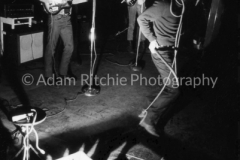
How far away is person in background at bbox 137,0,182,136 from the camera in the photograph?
3326mm

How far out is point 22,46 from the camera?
18.6 feet

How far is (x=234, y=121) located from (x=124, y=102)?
2.16 metres

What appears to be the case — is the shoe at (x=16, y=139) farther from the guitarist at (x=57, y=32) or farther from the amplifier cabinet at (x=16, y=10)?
the amplifier cabinet at (x=16, y=10)

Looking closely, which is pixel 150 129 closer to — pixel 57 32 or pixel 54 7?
pixel 57 32

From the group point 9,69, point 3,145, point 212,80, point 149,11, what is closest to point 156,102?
point 149,11

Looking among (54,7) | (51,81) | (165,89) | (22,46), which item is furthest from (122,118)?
(22,46)

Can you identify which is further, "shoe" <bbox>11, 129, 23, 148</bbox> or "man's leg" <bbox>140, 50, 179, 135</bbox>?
"man's leg" <bbox>140, 50, 179, 135</bbox>

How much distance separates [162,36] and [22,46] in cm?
366

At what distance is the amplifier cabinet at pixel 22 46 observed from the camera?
5.59m

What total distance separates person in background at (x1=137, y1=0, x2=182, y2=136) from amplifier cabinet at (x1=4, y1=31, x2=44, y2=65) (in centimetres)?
335

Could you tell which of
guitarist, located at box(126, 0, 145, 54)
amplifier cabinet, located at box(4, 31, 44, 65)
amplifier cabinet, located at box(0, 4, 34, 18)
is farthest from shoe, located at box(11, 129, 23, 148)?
guitarist, located at box(126, 0, 145, 54)

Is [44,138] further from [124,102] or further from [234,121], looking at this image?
[234,121]

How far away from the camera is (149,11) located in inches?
131

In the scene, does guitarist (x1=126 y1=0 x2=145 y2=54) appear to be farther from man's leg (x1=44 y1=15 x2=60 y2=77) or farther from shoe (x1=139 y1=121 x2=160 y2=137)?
shoe (x1=139 y1=121 x2=160 y2=137)
